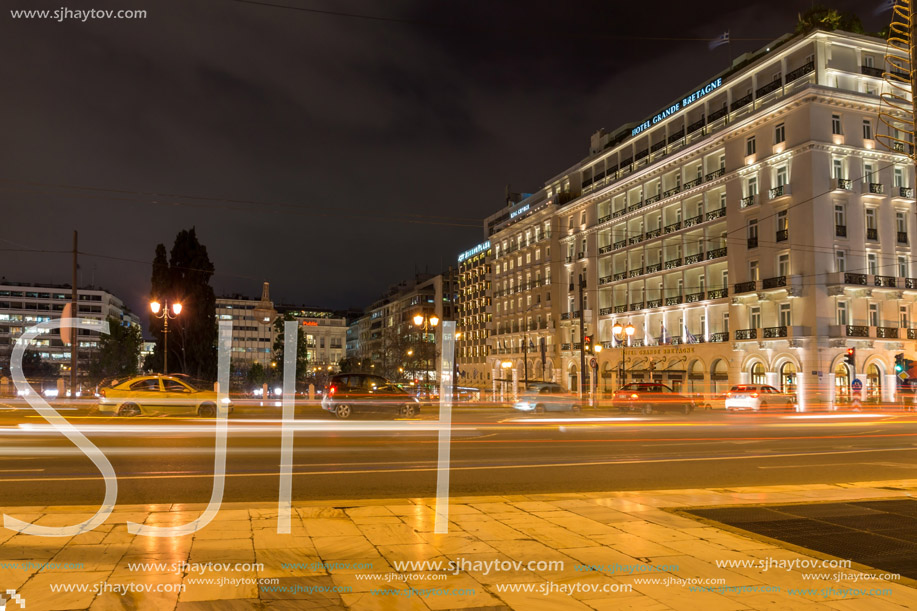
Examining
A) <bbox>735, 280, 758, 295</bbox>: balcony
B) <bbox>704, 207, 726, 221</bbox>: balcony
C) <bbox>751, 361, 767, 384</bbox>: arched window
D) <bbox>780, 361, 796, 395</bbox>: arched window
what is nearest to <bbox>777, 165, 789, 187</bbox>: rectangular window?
<bbox>704, 207, 726, 221</bbox>: balcony

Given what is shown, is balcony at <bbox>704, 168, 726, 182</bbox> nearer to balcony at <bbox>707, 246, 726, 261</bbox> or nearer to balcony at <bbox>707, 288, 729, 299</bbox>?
balcony at <bbox>707, 246, 726, 261</bbox>

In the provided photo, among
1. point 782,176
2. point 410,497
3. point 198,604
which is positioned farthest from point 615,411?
point 198,604

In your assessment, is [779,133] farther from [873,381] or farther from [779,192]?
[873,381]

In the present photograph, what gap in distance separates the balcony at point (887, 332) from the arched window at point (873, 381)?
2.14 metres

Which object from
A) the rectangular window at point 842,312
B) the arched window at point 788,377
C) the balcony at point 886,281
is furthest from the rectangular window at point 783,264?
the arched window at point 788,377

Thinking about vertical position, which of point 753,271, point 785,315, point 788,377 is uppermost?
point 753,271

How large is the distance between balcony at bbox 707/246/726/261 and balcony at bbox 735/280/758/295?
3600 millimetres

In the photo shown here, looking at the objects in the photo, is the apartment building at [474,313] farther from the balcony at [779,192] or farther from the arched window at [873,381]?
the arched window at [873,381]

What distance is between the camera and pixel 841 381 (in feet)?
157

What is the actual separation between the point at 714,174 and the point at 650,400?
2552 centimetres

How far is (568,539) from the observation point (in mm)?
7328

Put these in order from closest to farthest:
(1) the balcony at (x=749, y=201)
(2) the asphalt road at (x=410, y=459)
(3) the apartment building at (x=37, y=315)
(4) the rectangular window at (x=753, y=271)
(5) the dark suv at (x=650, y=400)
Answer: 1. (2) the asphalt road at (x=410, y=459)
2. (5) the dark suv at (x=650, y=400)
3. (1) the balcony at (x=749, y=201)
4. (4) the rectangular window at (x=753, y=271)
5. (3) the apartment building at (x=37, y=315)

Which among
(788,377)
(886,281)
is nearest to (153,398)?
(788,377)

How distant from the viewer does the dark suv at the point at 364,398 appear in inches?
1119
